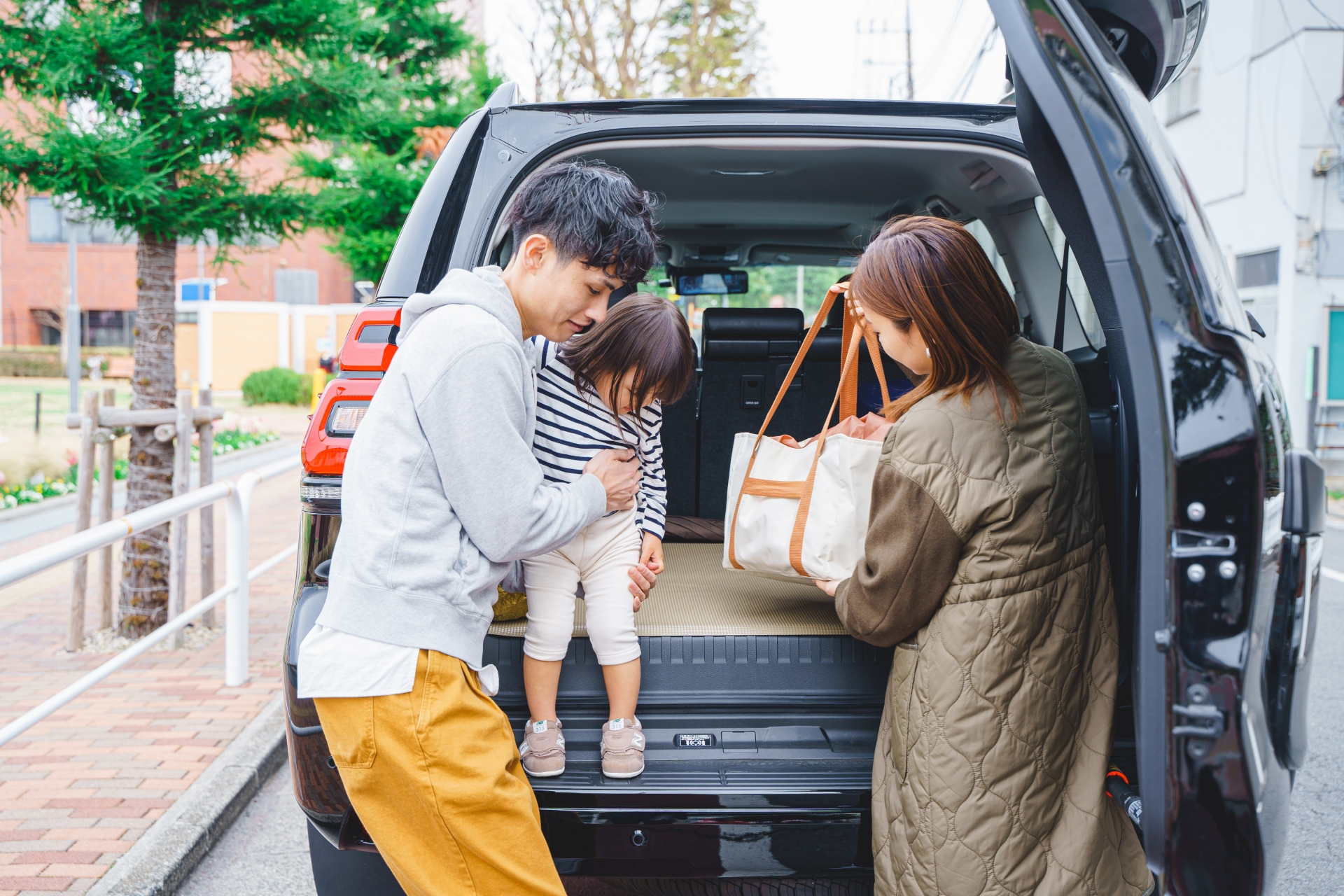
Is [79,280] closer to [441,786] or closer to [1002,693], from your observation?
[441,786]

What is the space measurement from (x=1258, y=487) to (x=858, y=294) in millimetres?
716

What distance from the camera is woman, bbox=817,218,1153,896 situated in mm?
1541

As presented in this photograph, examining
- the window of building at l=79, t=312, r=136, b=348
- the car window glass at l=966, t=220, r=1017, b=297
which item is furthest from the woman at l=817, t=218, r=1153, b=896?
the window of building at l=79, t=312, r=136, b=348

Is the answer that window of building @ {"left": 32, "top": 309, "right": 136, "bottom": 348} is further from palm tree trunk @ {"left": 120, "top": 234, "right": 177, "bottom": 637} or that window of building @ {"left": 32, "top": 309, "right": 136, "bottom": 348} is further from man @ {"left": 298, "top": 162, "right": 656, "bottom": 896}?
man @ {"left": 298, "top": 162, "right": 656, "bottom": 896}

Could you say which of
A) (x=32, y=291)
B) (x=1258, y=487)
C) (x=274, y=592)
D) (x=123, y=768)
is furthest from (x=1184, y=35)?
(x=32, y=291)

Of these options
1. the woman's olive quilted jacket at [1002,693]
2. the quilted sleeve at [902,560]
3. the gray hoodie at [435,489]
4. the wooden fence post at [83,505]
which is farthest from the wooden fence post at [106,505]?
the woman's olive quilted jacket at [1002,693]

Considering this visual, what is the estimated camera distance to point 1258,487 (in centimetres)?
116

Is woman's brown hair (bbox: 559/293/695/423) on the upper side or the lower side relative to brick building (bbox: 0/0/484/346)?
lower

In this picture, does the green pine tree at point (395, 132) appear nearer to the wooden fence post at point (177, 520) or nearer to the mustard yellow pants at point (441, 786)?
the wooden fence post at point (177, 520)

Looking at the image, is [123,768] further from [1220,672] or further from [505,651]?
[1220,672]

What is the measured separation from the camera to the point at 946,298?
161 cm

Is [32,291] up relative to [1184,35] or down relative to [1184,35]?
up

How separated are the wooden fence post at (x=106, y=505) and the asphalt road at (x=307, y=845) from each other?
190cm

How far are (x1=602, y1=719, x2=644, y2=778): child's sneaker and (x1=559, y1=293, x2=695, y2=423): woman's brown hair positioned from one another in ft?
2.05
